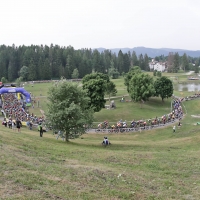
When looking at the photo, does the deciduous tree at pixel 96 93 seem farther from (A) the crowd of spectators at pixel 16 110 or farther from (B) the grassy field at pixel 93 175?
(B) the grassy field at pixel 93 175

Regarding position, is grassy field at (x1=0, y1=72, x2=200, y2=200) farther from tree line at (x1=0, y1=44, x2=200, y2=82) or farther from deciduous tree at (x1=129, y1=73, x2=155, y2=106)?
tree line at (x1=0, y1=44, x2=200, y2=82)

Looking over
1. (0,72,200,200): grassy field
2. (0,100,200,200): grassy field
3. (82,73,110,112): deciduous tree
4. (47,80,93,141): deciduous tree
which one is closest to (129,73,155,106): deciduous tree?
(82,73,110,112): deciduous tree

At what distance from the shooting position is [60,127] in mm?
25734

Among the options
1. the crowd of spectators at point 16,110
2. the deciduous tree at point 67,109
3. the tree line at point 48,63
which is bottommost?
the crowd of spectators at point 16,110

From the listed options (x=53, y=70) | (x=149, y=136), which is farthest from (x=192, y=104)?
(x=53, y=70)

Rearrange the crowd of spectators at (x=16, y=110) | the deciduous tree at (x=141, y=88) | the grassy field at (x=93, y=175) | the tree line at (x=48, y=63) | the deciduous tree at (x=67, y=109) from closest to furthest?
the grassy field at (x=93, y=175) → the deciduous tree at (x=67, y=109) → the crowd of spectators at (x=16, y=110) → the deciduous tree at (x=141, y=88) → the tree line at (x=48, y=63)

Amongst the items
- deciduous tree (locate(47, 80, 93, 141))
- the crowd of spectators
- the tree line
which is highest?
the tree line

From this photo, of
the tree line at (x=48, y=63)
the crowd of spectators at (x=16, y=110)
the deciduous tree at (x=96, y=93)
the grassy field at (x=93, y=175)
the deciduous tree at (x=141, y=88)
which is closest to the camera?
the grassy field at (x=93, y=175)

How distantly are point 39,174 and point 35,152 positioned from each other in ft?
17.2

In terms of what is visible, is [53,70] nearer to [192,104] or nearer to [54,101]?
[192,104]

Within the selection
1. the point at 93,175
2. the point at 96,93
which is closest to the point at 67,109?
the point at 93,175

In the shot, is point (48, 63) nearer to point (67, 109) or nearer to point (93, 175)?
point (67, 109)

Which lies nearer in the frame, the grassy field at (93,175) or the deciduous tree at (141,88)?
the grassy field at (93,175)

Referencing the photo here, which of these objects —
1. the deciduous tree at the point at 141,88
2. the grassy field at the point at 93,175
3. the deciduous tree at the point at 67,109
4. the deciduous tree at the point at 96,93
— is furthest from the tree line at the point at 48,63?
the grassy field at the point at 93,175
